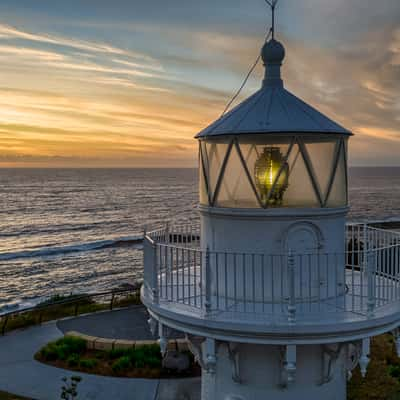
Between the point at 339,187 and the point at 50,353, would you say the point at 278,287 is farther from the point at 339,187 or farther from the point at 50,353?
the point at 50,353

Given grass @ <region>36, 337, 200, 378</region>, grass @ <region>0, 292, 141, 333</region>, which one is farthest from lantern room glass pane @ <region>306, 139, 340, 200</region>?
grass @ <region>0, 292, 141, 333</region>

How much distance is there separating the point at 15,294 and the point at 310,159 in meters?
28.5

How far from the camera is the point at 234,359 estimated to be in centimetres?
630

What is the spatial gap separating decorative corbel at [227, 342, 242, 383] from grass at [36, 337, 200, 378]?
675 cm

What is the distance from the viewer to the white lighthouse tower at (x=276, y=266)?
5.79 meters

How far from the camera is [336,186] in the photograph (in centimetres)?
617

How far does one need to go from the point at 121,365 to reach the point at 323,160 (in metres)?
9.29

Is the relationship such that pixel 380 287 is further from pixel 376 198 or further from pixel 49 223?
pixel 376 198

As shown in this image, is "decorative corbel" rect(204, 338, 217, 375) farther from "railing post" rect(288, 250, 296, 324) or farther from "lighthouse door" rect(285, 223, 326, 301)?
"lighthouse door" rect(285, 223, 326, 301)

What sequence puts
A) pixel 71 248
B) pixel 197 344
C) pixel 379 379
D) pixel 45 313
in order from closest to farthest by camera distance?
pixel 197 344, pixel 379 379, pixel 45 313, pixel 71 248

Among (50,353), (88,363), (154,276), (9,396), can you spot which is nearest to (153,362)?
(88,363)

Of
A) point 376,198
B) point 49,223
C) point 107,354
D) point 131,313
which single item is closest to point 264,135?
point 107,354

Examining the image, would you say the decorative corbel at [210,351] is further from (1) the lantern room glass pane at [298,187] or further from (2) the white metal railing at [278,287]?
(1) the lantern room glass pane at [298,187]

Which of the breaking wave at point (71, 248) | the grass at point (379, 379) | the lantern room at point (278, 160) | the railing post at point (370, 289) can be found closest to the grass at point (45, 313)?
the grass at point (379, 379)
